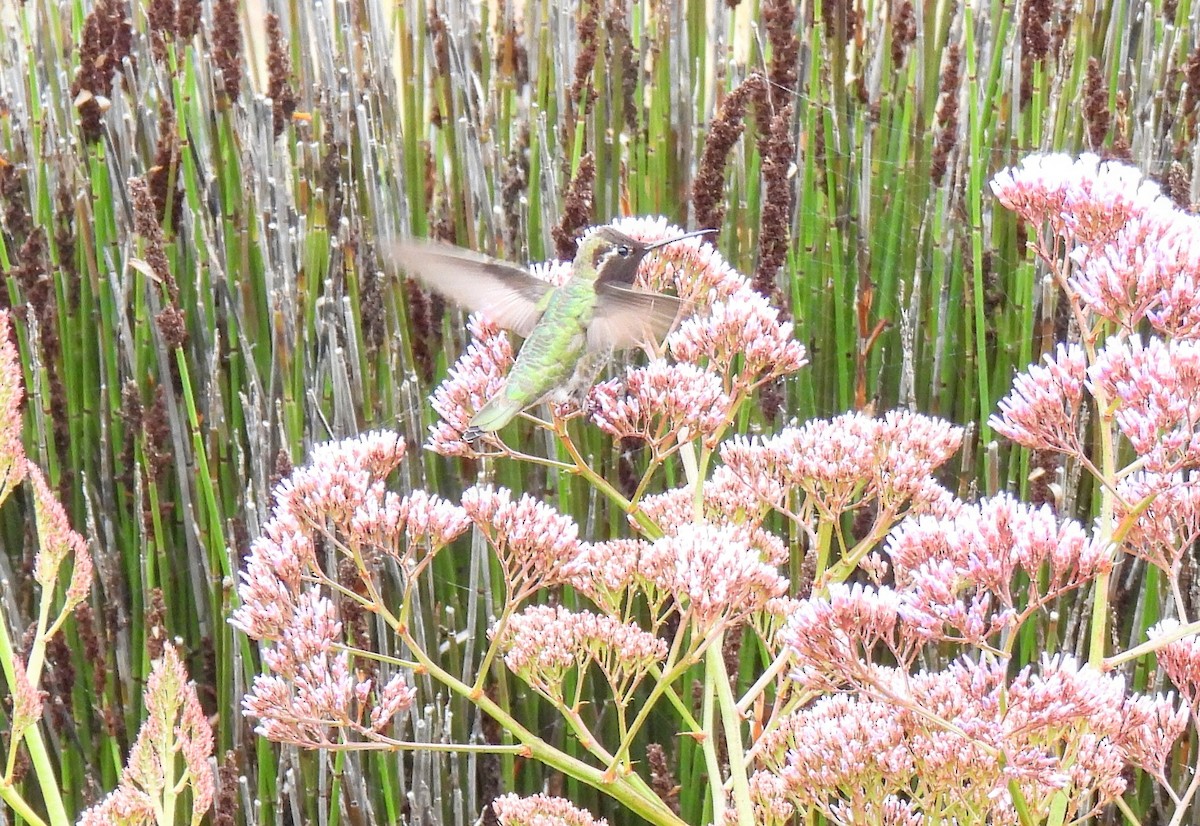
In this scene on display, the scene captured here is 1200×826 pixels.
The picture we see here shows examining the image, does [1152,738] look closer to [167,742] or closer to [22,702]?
[167,742]

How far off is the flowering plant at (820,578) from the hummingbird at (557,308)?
1.4 inches

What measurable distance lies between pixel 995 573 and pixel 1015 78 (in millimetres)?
1531

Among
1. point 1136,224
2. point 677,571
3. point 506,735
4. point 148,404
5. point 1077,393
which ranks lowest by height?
point 506,735

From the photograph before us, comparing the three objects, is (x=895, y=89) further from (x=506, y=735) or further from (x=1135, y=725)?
(x=1135, y=725)

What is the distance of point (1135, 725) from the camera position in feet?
3.18

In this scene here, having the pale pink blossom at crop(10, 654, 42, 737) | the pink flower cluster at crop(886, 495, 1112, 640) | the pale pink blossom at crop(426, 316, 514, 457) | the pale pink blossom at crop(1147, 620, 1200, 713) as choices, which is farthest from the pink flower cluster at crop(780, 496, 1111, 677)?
the pale pink blossom at crop(10, 654, 42, 737)

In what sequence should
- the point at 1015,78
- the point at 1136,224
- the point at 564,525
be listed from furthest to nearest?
the point at 1015,78 < the point at 564,525 < the point at 1136,224

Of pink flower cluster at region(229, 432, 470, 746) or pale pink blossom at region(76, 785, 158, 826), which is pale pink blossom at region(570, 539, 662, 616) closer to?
pink flower cluster at region(229, 432, 470, 746)

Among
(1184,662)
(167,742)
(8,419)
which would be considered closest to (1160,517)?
(1184,662)

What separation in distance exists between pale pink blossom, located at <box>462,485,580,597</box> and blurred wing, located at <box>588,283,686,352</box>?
226 mm

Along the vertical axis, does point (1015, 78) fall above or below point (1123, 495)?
above

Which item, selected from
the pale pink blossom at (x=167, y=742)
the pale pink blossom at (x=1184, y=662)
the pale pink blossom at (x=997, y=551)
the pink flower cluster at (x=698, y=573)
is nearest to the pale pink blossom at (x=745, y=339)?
the pink flower cluster at (x=698, y=573)

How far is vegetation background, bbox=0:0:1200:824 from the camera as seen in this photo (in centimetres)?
175

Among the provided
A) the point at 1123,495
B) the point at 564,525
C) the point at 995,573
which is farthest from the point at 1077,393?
the point at 564,525
